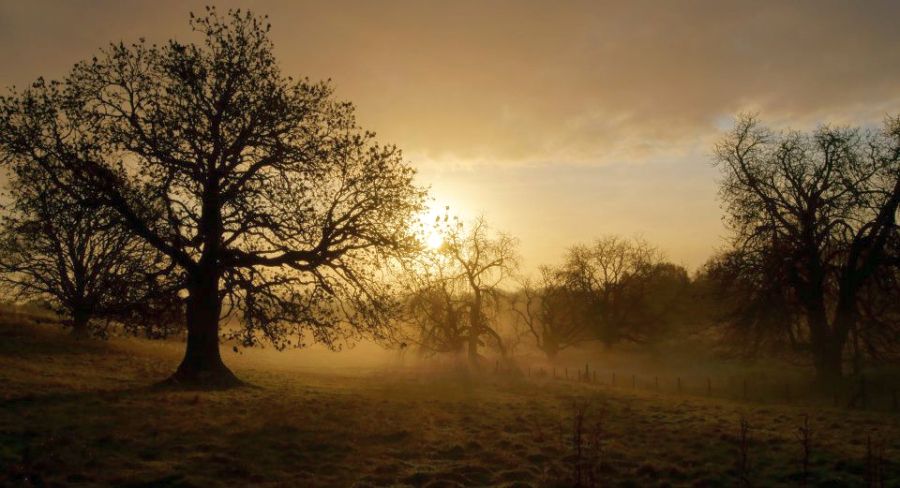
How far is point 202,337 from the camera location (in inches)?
803

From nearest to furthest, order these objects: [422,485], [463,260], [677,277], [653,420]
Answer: [422,485], [653,420], [463,260], [677,277]

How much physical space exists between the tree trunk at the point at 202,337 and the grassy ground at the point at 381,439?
148 cm

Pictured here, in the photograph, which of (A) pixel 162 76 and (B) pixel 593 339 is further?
(B) pixel 593 339

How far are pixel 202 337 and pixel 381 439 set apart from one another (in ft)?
33.0

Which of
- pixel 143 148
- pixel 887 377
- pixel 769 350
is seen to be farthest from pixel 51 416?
pixel 887 377

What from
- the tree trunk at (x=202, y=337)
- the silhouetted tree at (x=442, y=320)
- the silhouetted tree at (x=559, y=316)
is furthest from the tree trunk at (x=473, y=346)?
the tree trunk at (x=202, y=337)

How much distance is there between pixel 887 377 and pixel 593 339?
30930 mm

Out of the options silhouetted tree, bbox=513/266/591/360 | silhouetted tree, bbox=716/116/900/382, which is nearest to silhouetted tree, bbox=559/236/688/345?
silhouetted tree, bbox=513/266/591/360

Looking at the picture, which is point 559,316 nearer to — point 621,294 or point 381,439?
point 621,294

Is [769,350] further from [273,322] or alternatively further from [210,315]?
[210,315]

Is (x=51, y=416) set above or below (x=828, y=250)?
below

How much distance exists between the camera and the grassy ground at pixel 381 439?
10.4 m

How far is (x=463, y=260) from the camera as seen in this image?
43.0 meters

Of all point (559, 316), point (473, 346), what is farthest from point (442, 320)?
point (559, 316)
